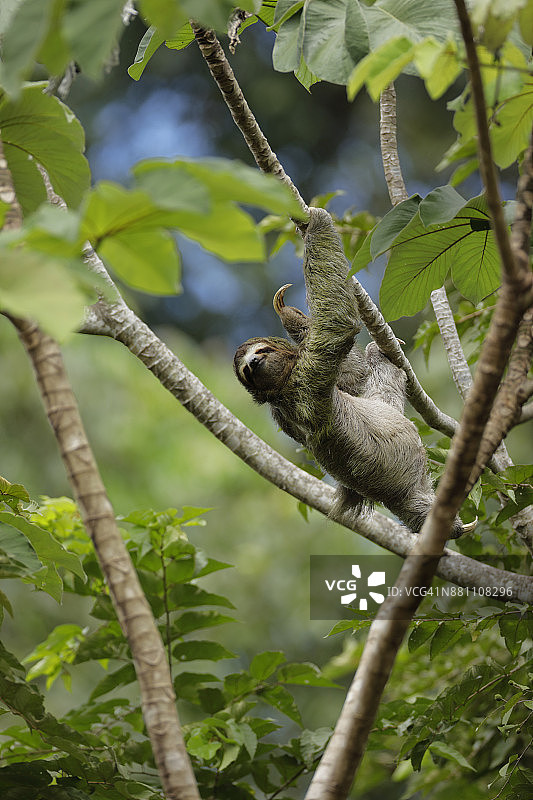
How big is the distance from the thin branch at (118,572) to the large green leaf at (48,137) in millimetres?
270

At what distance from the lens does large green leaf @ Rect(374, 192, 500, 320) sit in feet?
3.50

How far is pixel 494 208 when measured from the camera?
0.65 m

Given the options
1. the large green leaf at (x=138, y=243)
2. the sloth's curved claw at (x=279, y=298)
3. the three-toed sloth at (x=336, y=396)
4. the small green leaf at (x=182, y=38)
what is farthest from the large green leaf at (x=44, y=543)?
the sloth's curved claw at (x=279, y=298)

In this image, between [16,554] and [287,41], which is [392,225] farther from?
[16,554]

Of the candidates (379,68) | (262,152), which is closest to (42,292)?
(379,68)

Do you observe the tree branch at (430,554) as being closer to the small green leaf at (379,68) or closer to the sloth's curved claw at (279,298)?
the small green leaf at (379,68)

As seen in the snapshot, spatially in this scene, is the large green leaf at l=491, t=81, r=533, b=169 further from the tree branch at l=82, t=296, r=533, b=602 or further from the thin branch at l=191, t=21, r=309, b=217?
the tree branch at l=82, t=296, r=533, b=602

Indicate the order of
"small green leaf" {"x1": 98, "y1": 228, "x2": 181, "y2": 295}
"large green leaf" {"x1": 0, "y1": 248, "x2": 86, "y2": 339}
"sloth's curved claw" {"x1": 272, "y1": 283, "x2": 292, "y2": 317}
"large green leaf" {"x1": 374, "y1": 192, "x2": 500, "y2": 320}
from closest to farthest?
"large green leaf" {"x1": 0, "y1": 248, "x2": 86, "y2": 339}
"small green leaf" {"x1": 98, "y1": 228, "x2": 181, "y2": 295}
"large green leaf" {"x1": 374, "y1": 192, "x2": 500, "y2": 320}
"sloth's curved claw" {"x1": 272, "y1": 283, "x2": 292, "y2": 317}

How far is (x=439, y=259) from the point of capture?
116 cm

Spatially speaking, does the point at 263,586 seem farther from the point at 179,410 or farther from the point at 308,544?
the point at 179,410

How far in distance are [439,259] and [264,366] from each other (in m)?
0.83

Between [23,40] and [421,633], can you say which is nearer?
[23,40]

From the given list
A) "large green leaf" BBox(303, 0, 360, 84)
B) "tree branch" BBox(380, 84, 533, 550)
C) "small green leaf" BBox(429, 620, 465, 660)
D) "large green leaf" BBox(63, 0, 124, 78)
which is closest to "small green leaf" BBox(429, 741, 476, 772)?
"small green leaf" BBox(429, 620, 465, 660)

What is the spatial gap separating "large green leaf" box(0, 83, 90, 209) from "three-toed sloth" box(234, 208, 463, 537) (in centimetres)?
89
